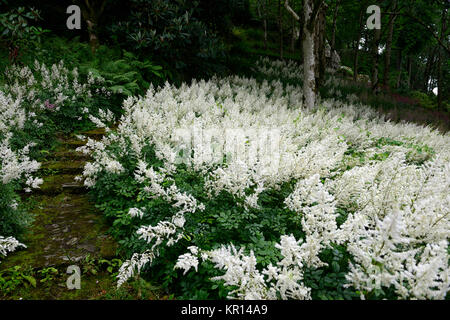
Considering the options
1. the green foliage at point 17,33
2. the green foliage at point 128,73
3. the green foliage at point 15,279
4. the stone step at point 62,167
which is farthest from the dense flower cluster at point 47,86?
the green foliage at point 15,279

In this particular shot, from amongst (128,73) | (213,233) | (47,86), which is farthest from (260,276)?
(128,73)

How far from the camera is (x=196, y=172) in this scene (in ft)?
13.0

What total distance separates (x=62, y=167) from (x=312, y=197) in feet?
16.2

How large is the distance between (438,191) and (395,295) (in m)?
1.36

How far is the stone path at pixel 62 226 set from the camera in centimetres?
325

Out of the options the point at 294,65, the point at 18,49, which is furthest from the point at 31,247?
the point at 294,65

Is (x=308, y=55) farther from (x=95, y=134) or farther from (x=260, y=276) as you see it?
(x=260, y=276)

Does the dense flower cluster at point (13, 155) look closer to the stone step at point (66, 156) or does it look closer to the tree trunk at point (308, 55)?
the stone step at point (66, 156)

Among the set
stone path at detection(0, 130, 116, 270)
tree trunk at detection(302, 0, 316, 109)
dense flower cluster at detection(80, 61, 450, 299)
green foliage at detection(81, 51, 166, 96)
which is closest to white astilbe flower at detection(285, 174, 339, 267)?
dense flower cluster at detection(80, 61, 450, 299)

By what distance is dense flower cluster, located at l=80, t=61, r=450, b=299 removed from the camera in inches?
76.7

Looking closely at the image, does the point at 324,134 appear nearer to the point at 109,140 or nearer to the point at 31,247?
the point at 109,140

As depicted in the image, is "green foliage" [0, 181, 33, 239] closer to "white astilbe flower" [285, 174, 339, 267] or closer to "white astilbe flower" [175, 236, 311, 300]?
"white astilbe flower" [175, 236, 311, 300]

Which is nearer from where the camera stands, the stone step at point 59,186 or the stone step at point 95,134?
the stone step at point 59,186

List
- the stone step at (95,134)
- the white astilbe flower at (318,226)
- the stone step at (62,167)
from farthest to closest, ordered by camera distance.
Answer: the stone step at (95,134) → the stone step at (62,167) → the white astilbe flower at (318,226)
